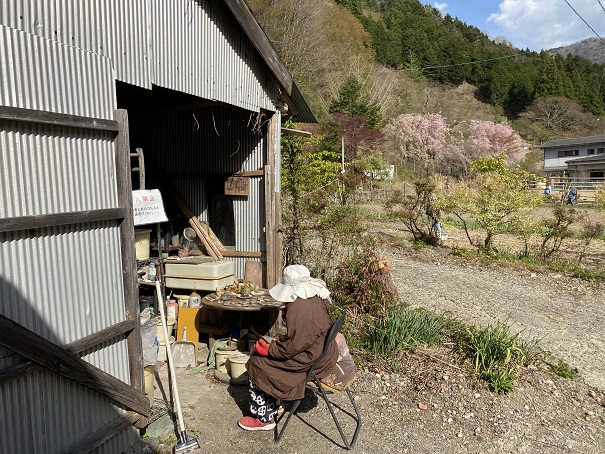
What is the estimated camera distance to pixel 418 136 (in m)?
41.1

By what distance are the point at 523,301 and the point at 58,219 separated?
8129mm

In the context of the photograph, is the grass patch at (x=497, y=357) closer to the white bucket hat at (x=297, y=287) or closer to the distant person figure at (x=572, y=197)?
the white bucket hat at (x=297, y=287)

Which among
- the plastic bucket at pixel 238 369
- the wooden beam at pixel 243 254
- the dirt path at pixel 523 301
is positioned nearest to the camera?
the plastic bucket at pixel 238 369

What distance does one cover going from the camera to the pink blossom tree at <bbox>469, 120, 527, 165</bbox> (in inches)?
1639

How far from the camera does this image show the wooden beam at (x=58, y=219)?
9.46 feet

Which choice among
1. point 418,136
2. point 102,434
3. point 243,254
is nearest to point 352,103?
point 418,136

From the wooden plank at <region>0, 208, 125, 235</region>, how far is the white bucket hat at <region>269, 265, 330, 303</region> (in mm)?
1518

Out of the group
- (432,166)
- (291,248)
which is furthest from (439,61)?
(291,248)

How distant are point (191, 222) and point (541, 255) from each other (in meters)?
9.15

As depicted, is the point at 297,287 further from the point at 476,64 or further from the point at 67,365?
the point at 476,64

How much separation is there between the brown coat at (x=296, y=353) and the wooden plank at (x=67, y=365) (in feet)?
3.56

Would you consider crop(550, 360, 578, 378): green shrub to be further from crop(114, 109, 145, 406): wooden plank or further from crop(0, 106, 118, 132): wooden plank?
crop(0, 106, 118, 132): wooden plank

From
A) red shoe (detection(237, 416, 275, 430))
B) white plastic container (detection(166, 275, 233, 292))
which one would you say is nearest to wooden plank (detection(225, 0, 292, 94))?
white plastic container (detection(166, 275, 233, 292))

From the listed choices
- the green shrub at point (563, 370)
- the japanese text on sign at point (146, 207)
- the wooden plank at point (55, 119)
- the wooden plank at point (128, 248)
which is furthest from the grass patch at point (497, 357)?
the wooden plank at point (55, 119)
